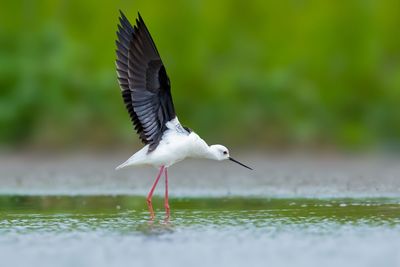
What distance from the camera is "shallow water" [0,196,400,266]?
381 inches

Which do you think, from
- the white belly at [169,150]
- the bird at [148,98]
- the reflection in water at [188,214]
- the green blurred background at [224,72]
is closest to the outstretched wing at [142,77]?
the bird at [148,98]

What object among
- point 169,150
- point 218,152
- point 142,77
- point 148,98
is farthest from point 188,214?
point 218,152

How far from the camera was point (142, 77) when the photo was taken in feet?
42.9

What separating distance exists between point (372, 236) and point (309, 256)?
4.10 feet

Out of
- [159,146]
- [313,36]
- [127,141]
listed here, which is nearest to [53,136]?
[127,141]

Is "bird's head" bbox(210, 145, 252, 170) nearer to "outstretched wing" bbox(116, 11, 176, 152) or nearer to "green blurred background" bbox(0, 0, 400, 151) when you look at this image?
"outstretched wing" bbox(116, 11, 176, 152)

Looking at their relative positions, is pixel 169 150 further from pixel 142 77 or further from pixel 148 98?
pixel 142 77

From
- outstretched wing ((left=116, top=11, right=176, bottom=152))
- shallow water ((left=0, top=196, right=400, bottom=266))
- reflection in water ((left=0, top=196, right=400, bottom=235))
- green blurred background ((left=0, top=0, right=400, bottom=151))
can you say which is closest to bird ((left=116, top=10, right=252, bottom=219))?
outstretched wing ((left=116, top=11, right=176, bottom=152))

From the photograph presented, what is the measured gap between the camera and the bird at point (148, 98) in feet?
42.7

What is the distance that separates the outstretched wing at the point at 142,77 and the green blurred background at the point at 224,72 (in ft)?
35.8

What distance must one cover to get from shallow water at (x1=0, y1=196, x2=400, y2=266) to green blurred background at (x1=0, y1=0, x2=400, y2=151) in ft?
34.0

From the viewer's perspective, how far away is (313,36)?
88.8ft

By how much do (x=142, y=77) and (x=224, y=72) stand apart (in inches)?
514

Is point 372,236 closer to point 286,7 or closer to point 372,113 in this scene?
point 372,113
